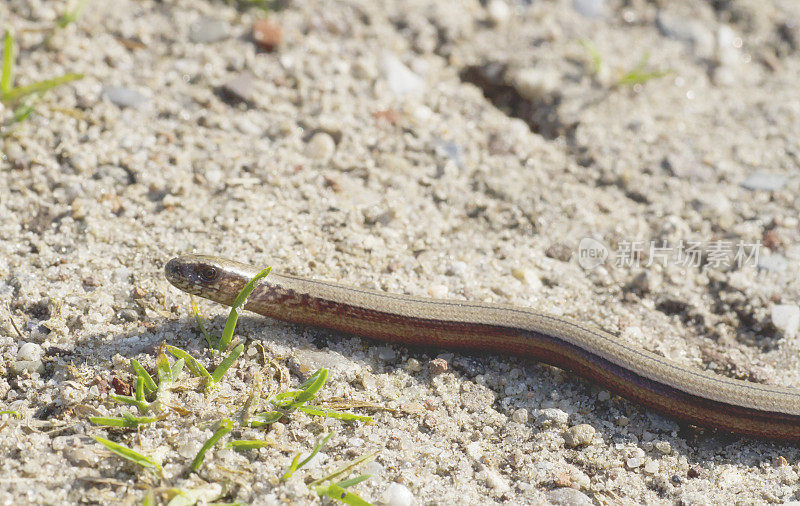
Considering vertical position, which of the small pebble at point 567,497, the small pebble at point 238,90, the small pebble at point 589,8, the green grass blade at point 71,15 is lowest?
the small pebble at point 567,497

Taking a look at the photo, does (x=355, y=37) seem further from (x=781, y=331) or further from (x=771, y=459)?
(x=771, y=459)

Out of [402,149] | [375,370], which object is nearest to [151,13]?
[402,149]

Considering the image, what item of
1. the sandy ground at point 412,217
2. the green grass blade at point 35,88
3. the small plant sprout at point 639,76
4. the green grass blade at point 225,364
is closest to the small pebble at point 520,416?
the sandy ground at point 412,217

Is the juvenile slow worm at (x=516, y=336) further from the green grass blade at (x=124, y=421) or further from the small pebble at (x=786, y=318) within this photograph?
the green grass blade at (x=124, y=421)

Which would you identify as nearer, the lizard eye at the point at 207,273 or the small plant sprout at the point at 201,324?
the small plant sprout at the point at 201,324

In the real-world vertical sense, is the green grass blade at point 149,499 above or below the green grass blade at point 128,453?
below

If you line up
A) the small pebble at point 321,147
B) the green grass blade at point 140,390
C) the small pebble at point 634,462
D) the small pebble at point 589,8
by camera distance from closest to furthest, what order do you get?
the green grass blade at point 140,390, the small pebble at point 634,462, the small pebble at point 321,147, the small pebble at point 589,8
